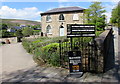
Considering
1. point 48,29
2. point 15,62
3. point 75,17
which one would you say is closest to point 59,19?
point 48,29

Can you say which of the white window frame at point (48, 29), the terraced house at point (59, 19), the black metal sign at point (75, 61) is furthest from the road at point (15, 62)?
the white window frame at point (48, 29)

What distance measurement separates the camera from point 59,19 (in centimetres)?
2756

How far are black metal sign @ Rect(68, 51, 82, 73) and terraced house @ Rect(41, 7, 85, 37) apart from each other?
20.8m

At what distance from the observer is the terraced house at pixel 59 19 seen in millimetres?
25556

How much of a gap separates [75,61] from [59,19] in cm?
2363

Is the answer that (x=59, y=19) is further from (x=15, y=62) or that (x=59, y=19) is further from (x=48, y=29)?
(x=15, y=62)

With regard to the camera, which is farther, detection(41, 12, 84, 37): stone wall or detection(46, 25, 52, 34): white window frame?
detection(46, 25, 52, 34): white window frame

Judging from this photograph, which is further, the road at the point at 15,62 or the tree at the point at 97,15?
the tree at the point at 97,15

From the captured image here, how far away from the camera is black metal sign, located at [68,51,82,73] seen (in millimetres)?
4512

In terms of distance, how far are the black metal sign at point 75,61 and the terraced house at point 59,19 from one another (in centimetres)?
2084

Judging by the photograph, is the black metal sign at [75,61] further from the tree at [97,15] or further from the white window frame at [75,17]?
the white window frame at [75,17]

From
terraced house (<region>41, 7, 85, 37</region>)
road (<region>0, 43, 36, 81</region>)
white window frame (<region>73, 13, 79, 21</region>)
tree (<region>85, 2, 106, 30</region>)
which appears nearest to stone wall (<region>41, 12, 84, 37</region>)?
terraced house (<region>41, 7, 85, 37</region>)

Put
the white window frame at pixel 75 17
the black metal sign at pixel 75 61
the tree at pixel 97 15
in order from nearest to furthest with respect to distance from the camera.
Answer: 1. the black metal sign at pixel 75 61
2. the tree at pixel 97 15
3. the white window frame at pixel 75 17

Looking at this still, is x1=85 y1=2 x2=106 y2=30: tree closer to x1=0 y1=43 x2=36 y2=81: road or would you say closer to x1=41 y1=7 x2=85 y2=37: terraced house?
x1=41 y1=7 x2=85 y2=37: terraced house
